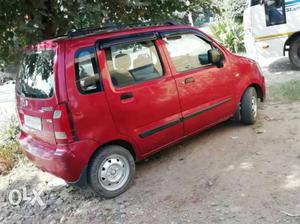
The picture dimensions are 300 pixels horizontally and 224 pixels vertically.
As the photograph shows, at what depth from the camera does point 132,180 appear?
4355 mm

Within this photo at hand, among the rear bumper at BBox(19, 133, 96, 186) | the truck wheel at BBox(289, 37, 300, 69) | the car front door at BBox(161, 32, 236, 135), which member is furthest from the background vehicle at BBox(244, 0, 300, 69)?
the rear bumper at BBox(19, 133, 96, 186)

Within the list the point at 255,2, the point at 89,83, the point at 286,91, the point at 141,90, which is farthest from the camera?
the point at 255,2

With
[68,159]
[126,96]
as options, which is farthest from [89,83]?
[68,159]

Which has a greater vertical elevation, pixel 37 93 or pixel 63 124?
pixel 37 93

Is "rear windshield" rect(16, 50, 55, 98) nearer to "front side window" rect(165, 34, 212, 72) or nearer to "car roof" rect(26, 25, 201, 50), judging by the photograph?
"car roof" rect(26, 25, 201, 50)

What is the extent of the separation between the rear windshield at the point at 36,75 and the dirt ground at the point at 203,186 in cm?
135

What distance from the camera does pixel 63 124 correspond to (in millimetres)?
3697

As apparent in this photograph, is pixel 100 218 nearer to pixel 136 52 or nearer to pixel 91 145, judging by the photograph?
pixel 91 145

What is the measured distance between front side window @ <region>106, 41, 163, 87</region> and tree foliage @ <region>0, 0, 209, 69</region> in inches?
40.0

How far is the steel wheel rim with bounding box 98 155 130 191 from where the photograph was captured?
160 inches

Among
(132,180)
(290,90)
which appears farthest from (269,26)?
(132,180)

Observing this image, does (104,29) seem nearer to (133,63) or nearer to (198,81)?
(133,63)

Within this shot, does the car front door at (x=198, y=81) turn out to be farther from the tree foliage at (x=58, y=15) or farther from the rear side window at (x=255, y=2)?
the rear side window at (x=255, y=2)

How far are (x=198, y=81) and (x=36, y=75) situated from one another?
6.77 ft
